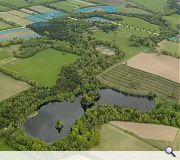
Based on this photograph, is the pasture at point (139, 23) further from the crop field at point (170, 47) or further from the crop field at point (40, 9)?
the crop field at point (40, 9)

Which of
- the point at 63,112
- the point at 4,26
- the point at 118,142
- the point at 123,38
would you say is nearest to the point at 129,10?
the point at 123,38

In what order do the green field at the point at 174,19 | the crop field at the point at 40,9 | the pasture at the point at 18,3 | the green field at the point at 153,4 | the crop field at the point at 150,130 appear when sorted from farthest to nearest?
the green field at the point at 153,4
the pasture at the point at 18,3
the crop field at the point at 40,9
the green field at the point at 174,19
the crop field at the point at 150,130

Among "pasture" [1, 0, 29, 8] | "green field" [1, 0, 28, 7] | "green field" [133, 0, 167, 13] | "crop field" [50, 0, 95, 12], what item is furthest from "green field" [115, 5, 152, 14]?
"green field" [1, 0, 28, 7]

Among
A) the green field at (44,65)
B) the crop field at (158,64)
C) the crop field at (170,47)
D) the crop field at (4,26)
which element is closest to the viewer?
the green field at (44,65)

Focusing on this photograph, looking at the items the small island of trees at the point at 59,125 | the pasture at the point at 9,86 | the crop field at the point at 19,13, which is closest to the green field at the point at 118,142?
the small island of trees at the point at 59,125

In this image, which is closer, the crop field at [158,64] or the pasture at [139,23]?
the crop field at [158,64]

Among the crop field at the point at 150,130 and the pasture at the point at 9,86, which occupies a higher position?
the crop field at the point at 150,130
